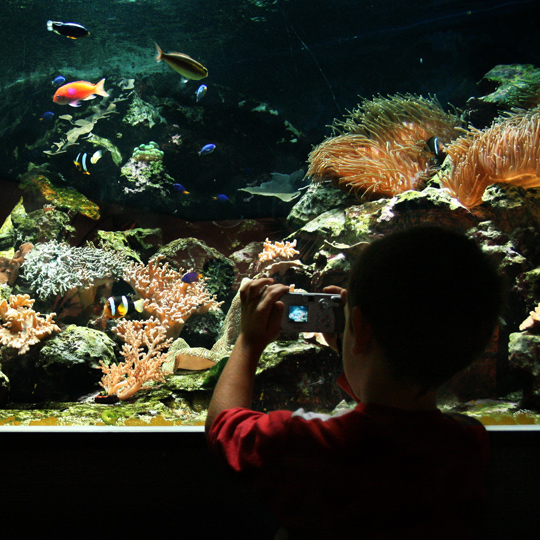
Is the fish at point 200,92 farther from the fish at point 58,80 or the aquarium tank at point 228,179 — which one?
the fish at point 58,80

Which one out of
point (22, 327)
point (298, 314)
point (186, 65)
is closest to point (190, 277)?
point (22, 327)

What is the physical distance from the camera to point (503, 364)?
6.30 feet

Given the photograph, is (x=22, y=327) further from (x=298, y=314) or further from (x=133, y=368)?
(x=298, y=314)

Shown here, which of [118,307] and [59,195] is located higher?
[59,195]

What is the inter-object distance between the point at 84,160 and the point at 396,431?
3.83 m

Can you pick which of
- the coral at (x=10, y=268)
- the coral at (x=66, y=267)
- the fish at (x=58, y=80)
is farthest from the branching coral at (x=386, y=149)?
the fish at (x=58, y=80)

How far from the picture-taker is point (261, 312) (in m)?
0.95

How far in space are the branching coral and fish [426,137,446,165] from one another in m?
0.05

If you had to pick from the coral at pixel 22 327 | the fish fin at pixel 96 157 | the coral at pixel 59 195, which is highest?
the fish fin at pixel 96 157

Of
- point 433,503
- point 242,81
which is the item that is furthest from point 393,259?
point 242,81

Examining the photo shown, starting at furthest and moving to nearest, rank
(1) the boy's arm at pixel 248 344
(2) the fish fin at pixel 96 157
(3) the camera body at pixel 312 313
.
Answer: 1. (2) the fish fin at pixel 96 157
2. (3) the camera body at pixel 312 313
3. (1) the boy's arm at pixel 248 344

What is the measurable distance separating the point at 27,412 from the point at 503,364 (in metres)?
2.30

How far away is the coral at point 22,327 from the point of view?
2.30 meters

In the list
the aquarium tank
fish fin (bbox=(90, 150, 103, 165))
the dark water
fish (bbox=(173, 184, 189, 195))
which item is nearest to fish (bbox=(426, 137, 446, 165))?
the aquarium tank
